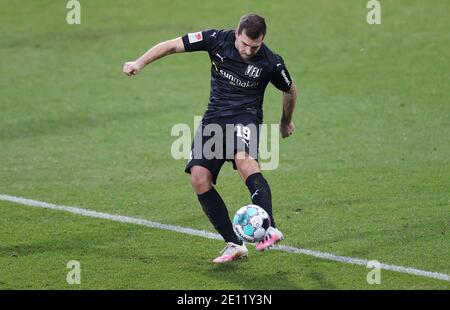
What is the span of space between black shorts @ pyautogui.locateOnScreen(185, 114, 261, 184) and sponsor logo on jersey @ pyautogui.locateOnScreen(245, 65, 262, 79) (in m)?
0.38

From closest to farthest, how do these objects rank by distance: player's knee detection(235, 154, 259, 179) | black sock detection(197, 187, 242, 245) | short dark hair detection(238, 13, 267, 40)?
short dark hair detection(238, 13, 267, 40)
player's knee detection(235, 154, 259, 179)
black sock detection(197, 187, 242, 245)

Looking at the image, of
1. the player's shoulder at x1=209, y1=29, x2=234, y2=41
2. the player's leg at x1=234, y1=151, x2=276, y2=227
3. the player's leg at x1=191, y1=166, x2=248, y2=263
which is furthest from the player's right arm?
the player's leg at x1=234, y1=151, x2=276, y2=227

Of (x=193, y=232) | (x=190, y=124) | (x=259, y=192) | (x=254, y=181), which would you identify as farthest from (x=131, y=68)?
(x=190, y=124)

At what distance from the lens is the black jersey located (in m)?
9.14

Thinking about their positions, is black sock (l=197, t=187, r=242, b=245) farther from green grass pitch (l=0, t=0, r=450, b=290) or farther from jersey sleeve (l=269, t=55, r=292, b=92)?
jersey sleeve (l=269, t=55, r=292, b=92)

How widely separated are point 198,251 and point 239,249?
547 millimetres

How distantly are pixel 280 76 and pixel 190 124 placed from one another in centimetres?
659

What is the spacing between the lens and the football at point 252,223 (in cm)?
839

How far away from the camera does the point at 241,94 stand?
9.23 meters

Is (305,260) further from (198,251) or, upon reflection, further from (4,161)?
(4,161)
